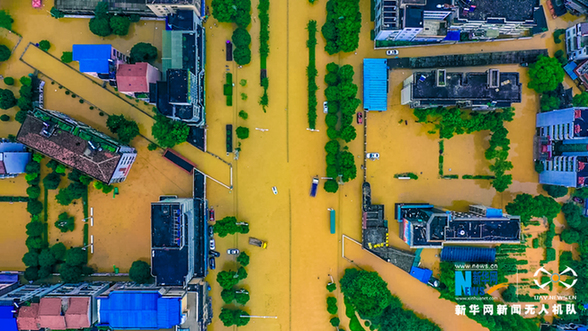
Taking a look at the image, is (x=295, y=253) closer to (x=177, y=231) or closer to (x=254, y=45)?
(x=177, y=231)

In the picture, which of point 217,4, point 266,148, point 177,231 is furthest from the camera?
point 266,148

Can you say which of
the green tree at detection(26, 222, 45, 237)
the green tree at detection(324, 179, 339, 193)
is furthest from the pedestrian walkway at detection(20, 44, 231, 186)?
the green tree at detection(26, 222, 45, 237)

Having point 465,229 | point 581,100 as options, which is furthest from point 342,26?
point 581,100

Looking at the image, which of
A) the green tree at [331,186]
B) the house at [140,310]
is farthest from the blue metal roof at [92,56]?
the green tree at [331,186]

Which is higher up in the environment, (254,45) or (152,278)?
(254,45)

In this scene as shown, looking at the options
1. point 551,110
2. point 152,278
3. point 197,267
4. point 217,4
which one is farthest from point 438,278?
point 217,4

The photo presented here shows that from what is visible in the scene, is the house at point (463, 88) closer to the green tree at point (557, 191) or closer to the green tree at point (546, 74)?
the green tree at point (546, 74)

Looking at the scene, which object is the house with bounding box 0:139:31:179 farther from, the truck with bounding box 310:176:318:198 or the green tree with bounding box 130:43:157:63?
the truck with bounding box 310:176:318:198

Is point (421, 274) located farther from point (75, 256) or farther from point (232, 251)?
point (75, 256)
